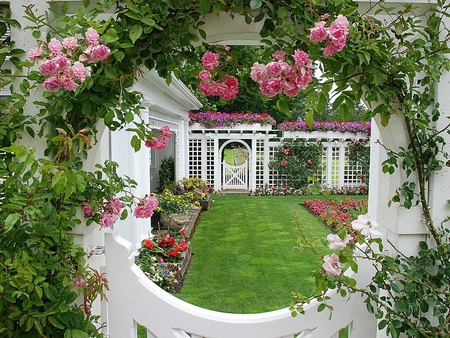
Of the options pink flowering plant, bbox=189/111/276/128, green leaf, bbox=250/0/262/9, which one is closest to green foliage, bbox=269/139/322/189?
pink flowering plant, bbox=189/111/276/128

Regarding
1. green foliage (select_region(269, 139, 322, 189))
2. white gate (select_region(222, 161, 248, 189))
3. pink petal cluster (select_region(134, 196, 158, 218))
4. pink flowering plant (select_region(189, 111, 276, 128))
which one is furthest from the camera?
white gate (select_region(222, 161, 248, 189))

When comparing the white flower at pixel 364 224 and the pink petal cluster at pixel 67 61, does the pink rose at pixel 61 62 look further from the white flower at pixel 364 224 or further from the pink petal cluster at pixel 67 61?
the white flower at pixel 364 224

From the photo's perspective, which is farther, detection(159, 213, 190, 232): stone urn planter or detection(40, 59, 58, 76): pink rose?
detection(159, 213, 190, 232): stone urn planter

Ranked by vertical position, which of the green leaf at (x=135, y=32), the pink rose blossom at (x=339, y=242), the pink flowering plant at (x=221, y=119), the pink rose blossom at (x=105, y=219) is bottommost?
the pink rose blossom at (x=339, y=242)

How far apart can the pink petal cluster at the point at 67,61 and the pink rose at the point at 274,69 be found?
56 centimetres

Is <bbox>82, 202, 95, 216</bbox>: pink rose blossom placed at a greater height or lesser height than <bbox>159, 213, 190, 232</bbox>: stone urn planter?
greater

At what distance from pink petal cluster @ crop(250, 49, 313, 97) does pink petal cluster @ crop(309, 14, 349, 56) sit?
0.27 feet

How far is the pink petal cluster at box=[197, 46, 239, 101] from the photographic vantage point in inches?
56.7

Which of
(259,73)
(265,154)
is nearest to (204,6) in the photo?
(259,73)

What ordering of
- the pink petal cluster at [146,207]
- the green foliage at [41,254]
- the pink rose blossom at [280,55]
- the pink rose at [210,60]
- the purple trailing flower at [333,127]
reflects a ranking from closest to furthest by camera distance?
the green foliage at [41,254] → the pink rose blossom at [280,55] → the pink rose at [210,60] → the pink petal cluster at [146,207] → the purple trailing flower at [333,127]

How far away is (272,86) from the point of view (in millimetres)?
1286

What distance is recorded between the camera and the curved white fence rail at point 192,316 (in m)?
1.49

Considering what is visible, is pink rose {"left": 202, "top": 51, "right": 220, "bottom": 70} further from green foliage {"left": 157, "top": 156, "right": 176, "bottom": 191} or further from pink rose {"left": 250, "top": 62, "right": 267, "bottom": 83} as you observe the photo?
green foliage {"left": 157, "top": 156, "right": 176, "bottom": 191}

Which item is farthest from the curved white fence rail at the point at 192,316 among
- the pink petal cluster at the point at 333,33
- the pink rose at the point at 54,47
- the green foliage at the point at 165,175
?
the green foliage at the point at 165,175
